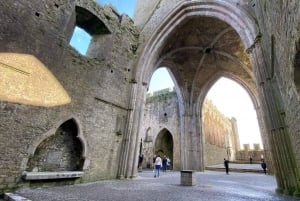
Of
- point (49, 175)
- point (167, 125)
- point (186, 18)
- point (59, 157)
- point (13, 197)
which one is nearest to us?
point (13, 197)

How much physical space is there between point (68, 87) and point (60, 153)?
233 centimetres

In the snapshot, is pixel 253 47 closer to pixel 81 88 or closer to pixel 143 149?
pixel 81 88

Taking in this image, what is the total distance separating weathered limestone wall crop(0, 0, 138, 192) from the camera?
4.71 metres

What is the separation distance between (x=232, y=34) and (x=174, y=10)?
4.63 m

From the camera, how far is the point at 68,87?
20.3 ft

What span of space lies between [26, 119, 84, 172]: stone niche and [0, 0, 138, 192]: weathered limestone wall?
0.25 meters

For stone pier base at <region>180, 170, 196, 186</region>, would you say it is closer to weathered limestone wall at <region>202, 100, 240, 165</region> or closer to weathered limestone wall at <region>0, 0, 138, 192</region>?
weathered limestone wall at <region>0, 0, 138, 192</region>

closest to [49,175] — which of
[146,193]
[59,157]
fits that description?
[59,157]

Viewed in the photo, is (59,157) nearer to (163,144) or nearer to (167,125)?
(167,125)

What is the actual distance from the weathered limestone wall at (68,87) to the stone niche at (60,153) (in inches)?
9.8

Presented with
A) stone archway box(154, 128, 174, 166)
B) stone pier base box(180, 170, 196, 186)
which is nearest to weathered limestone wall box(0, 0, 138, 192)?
stone pier base box(180, 170, 196, 186)

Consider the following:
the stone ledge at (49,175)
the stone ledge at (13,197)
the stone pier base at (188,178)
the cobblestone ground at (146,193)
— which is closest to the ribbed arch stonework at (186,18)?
the stone pier base at (188,178)

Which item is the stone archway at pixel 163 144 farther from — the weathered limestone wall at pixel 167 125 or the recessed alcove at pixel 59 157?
the recessed alcove at pixel 59 157

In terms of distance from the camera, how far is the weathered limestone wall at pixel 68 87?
4711 millimetres
